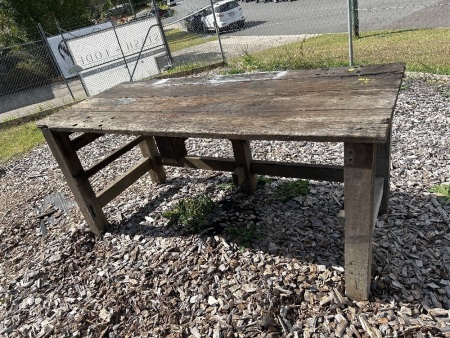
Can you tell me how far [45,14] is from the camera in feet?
57.0

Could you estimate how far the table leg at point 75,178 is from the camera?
117 inches

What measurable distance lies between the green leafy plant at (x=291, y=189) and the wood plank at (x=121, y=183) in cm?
138

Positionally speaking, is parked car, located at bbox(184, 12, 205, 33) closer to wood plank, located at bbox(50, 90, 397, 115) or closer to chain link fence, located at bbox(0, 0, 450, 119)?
chain link fence, located at bbox(0, 0, 450, 119)

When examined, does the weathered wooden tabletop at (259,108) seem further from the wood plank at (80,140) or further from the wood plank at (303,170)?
the wood plank at (303,170)

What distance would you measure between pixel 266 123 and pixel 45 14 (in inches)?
752

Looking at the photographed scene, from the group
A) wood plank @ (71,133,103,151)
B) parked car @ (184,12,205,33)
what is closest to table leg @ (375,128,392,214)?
wood plank @ (71,133,103,151)

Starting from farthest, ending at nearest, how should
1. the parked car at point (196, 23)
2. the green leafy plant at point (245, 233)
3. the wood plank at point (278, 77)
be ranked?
the parked car at point (196, 23)
the green leafy plant at point (245, 233)
the wood plank at point (278, 77)

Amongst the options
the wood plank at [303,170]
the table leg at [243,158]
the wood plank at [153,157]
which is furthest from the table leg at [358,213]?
the wood plank at [153,157]

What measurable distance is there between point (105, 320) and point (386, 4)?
54.6ft

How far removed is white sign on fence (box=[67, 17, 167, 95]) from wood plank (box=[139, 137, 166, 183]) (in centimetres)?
747

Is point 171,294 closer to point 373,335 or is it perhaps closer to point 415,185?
point 373,335

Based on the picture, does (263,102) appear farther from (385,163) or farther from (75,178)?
(75,178)

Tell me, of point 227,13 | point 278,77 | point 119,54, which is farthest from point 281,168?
point 227,13

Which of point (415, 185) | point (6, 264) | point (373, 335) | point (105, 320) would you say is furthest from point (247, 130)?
point (6, 264)
